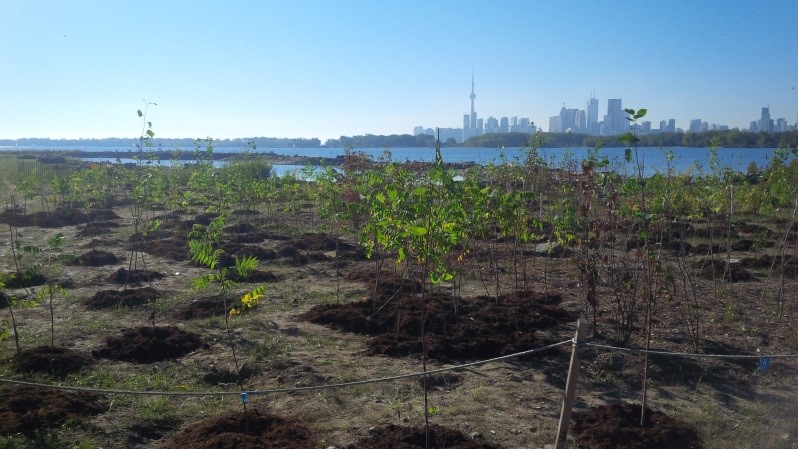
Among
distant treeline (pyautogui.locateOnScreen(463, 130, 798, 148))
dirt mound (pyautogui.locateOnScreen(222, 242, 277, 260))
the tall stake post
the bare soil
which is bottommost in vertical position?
the bare soil

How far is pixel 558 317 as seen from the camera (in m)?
8.52

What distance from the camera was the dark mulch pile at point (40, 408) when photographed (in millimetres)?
5223

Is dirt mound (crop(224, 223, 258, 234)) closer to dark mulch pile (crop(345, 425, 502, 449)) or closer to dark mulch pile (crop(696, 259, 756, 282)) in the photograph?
dark mulch pile (crop(696, 259, 756, 282))

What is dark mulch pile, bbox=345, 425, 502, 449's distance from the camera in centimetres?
495

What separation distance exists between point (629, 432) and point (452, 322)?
3.34 metres

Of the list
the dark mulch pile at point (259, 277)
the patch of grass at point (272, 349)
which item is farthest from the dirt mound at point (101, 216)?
the patch of grass at point (272, 349)

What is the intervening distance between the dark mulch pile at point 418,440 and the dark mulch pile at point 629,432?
0.77 meters

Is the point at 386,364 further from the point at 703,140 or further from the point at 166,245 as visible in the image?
the point at 703,140

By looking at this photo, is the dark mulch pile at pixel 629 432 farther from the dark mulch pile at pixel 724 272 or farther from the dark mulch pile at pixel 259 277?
the dark mulch pile at pixel 259 277

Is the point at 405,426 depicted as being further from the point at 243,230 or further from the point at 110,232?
the point at 110,232

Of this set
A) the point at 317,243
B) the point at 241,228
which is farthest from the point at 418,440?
the point at 241,228

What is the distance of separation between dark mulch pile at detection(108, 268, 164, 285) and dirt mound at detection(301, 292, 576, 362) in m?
3.77

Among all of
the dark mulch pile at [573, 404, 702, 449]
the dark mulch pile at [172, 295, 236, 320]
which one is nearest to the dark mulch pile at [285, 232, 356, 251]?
the dark mulch pile at [172, 295, 236, 320]

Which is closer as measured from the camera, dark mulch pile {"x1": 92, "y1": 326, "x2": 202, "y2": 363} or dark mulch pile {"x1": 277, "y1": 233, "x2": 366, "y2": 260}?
dark mulch pile {"x1": 92, "y1": 326, "x2": 202, "y2": 363}
